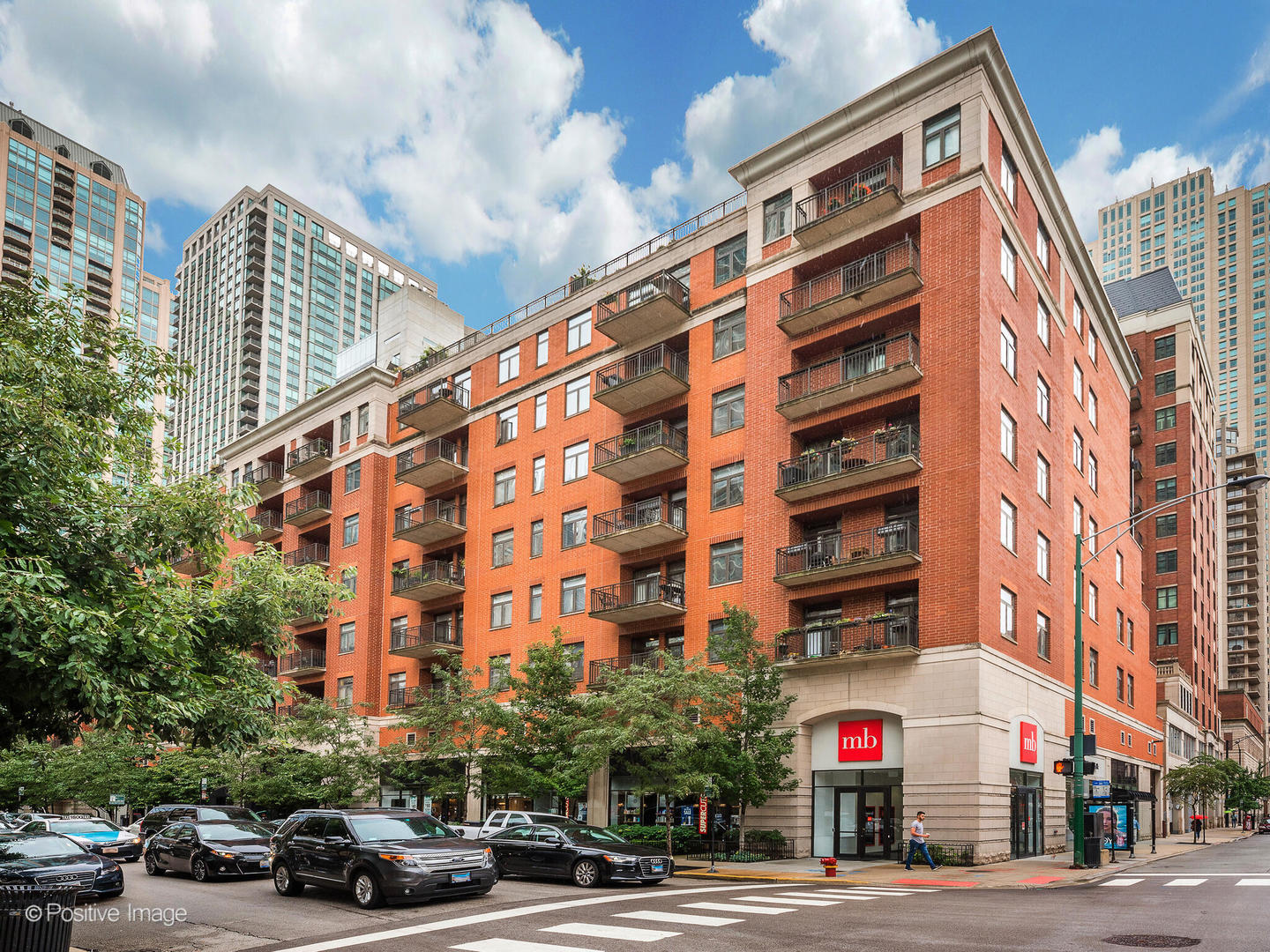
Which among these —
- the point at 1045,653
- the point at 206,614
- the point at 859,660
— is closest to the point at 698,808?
the point at 859,660

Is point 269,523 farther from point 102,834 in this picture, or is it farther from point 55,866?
point 55,866

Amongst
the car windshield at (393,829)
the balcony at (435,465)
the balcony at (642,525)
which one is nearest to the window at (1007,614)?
the balcony at (642,525)

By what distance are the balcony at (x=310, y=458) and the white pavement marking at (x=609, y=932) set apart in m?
44.4

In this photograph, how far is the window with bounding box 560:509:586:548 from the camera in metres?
41.8

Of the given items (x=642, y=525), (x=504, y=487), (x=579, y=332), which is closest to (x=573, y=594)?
(x=642, y=525)

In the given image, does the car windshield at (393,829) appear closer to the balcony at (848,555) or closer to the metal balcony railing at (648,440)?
the balcony at (848,555)

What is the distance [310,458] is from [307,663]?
36.1 ft

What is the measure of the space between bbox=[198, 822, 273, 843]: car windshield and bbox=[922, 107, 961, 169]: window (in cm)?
2736

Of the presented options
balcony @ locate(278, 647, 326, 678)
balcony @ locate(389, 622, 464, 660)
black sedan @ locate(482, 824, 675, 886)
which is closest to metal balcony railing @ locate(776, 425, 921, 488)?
black sedan @ locate(482, 824, 675, 886)

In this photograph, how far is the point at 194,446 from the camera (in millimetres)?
147750

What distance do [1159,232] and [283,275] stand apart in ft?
508

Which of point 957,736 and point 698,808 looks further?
point 698,808

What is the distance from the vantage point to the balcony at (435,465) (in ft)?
158

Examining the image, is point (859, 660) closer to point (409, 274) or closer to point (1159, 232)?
point (409, 274)
